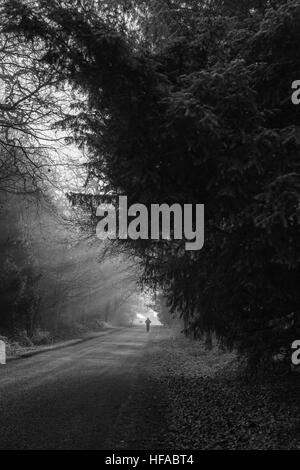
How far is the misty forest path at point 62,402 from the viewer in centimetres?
691

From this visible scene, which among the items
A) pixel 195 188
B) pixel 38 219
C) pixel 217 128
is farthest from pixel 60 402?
pixel 38 219

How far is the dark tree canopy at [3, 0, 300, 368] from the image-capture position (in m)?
6.40

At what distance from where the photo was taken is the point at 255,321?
8.50 metres

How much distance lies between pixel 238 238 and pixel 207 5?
18.8ft

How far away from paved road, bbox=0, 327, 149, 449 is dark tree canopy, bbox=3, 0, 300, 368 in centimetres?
307

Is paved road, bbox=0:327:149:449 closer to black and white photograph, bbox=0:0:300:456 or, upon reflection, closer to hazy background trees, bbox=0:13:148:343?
black and white photograph, bbox=0:0:300:456

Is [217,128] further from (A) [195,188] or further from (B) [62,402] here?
(B) [62,402]

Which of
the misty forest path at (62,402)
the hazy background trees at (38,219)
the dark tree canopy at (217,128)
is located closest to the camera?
the dark tree canopy at (217,128)

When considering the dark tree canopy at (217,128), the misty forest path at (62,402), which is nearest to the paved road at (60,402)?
the misty forest path at (62,402)

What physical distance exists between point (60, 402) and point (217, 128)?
6.60 m

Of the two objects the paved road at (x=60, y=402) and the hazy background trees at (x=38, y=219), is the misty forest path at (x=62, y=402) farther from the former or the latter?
the hazy background trees at (x=38, y=219)

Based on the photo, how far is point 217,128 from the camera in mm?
6254
